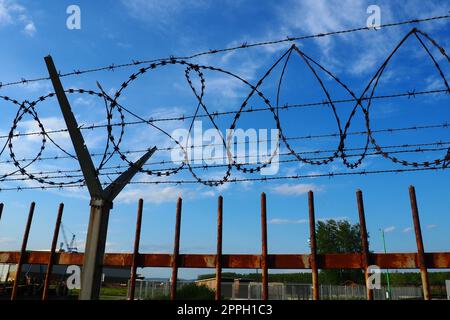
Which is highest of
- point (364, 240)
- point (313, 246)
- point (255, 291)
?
point (364, 240)

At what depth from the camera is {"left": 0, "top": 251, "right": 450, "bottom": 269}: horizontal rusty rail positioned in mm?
6297

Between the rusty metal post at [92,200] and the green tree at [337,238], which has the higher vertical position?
the green tree at [337,238]

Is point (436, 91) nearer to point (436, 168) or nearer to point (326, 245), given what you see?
point (436, 168)

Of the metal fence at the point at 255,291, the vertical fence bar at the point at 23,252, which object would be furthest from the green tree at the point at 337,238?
the vertical fence bar at the point at 23,252

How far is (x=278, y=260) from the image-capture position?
22.9 feet

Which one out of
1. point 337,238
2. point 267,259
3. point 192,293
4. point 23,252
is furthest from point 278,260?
point 337,238

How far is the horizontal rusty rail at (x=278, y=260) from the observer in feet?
20.7

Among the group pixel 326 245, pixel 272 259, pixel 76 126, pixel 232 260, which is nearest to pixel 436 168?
pixel 272 259

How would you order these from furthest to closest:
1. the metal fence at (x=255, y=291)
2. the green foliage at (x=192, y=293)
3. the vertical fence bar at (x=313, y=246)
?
the metal fence at (x=255, y=291), the green foliage at (x=192, y=293), the vertical fence bar at (x=313, y=246)

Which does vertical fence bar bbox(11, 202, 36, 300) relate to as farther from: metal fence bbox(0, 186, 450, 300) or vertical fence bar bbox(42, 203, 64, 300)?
vertical fence bar bbox(42, 203, 64, 300)

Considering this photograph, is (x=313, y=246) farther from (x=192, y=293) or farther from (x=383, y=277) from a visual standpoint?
(x=383, y=277)

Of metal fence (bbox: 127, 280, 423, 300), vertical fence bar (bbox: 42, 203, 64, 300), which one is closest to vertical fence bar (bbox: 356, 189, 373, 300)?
vertical fence bar (bbox: 42, 203, 64, 300)

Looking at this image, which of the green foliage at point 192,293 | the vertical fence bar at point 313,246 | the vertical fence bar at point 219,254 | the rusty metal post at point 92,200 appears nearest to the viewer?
the vertical fence bar at point 313,246

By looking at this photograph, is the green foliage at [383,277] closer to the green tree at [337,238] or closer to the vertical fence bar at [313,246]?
the green tree at [337,238]
